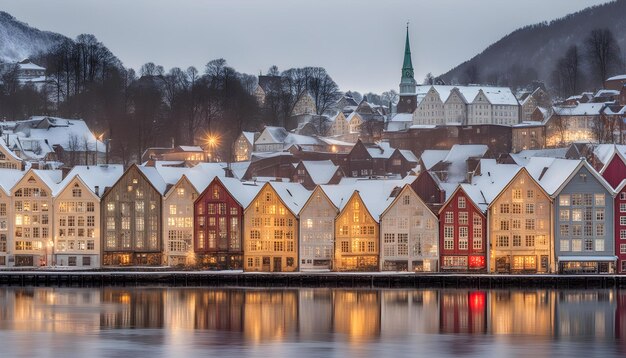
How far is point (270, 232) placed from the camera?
114 meters

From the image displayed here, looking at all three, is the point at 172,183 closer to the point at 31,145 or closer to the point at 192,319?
the point at 192,319

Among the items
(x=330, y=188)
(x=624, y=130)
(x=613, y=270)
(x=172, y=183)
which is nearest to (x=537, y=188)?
(x=613, y=270)

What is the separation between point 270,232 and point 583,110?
277ft

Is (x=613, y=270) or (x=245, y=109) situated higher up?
(x=245, y=109)

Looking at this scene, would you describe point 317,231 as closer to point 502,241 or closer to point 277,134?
point 502,241

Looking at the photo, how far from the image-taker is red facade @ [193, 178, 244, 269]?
115 meters

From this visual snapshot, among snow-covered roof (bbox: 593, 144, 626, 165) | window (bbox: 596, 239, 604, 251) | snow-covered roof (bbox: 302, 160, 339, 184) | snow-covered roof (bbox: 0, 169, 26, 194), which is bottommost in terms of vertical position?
window (bbox: 596, 239, 604, 251)

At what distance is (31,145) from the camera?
559ft

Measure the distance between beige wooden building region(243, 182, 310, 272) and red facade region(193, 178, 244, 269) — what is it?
105cm

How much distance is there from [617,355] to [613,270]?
43.7 metres

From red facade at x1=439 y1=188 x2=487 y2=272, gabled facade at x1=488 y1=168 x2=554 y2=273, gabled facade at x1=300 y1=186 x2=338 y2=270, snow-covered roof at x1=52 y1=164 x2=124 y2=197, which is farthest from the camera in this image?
snow-covered roof at x1=52 y1=164 x2=124 y2=197

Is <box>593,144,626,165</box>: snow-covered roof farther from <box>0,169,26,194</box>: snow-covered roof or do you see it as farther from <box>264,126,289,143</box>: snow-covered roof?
<box>0,169,26,194</box>: snow-covered roof

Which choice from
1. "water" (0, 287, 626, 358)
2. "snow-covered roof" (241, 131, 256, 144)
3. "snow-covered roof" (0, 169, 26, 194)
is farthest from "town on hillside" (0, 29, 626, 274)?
"snow-covered roof" (241, 131, 256, 144)

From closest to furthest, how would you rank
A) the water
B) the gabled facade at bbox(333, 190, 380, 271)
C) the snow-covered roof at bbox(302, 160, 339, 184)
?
the water, the gabled facade at bbox(333, 190, 380, 271), the snow-covered roof at bbox(302, 160, 339, 184)
